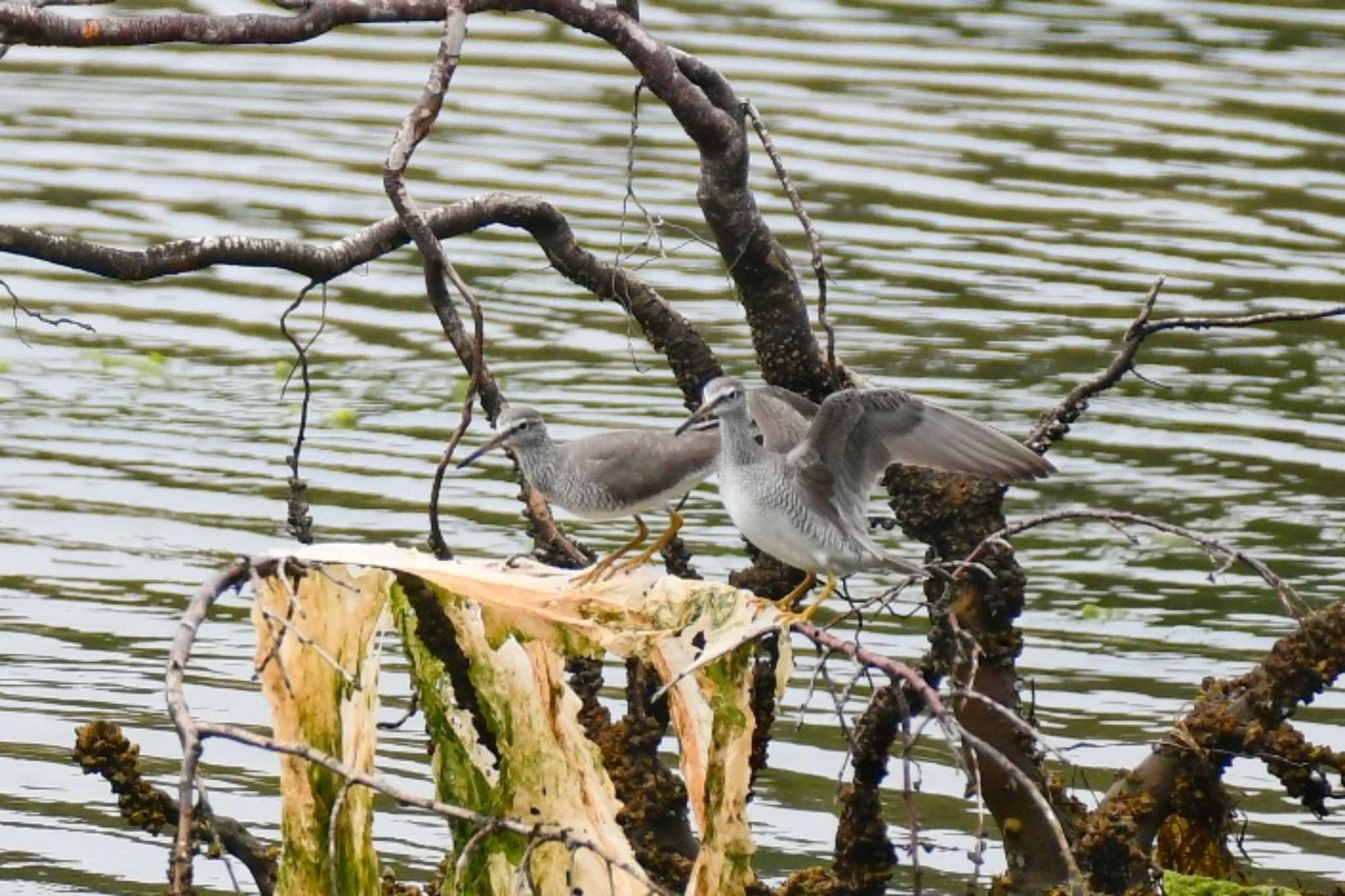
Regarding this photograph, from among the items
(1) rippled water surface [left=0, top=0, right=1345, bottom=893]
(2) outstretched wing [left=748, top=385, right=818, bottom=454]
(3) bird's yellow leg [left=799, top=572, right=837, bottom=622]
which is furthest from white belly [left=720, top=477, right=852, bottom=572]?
(1) rippled water surface [left=0, top=0, right=1345, bottom=893]

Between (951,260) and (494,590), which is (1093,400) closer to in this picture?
(951,260)

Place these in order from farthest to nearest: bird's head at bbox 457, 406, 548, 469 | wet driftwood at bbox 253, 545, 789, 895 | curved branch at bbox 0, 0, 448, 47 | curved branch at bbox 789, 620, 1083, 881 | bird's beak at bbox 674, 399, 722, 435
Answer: bird's head at bbox 457, 406, 548, 469, bird's beak at bbox 674, 399, 722, 435, wet driftwood at bbox 253, 545, 789, 895, curved branch at bbox 0, 0, 448, 47, curved branch at bbox 789, 620, 1083, 881

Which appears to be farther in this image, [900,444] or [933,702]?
[900,444]

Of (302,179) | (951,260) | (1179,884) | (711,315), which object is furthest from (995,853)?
(302,179)

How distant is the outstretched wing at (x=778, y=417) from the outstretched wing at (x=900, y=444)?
0.94 ft

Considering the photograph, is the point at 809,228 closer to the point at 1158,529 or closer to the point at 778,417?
the point at 778,417

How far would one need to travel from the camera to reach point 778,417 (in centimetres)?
832

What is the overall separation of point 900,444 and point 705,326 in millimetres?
8744

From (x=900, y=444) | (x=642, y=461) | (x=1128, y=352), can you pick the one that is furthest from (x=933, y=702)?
(x=1128, y=352)

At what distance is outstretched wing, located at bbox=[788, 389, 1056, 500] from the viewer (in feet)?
25.2

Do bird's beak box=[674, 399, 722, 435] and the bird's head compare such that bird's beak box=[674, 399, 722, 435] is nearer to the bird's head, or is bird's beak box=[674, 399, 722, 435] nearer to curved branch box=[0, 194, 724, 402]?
the bird's head

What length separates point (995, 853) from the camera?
32.9 ft

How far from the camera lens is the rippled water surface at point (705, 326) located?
11180mm

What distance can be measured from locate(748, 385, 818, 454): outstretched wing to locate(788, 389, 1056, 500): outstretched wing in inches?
11.3
